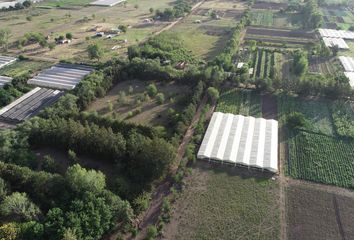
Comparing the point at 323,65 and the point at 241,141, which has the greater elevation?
the point at 323,65

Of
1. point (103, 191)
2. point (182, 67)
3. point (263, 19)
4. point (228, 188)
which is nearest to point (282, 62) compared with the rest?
point (182, 67)

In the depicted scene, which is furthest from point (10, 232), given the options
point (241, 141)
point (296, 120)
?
point (296, 120)

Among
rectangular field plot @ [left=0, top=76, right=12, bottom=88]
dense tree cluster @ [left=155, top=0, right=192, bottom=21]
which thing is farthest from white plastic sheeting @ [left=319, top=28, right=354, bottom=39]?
rectangular field plot @ [left=0, top=76, right=12, bottom=88]

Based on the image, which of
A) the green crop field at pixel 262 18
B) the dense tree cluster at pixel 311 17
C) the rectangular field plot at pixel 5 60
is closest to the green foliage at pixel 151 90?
the rectangular field plot at pixel 5 60

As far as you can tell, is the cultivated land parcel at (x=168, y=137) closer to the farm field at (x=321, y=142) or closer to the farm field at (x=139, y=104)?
the farm field at (x=321, y=142)

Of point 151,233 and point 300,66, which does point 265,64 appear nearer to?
point 300,66
